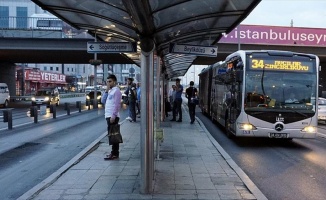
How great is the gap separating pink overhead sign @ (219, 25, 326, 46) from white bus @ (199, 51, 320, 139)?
20412mm

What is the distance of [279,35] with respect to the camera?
32.6 metres

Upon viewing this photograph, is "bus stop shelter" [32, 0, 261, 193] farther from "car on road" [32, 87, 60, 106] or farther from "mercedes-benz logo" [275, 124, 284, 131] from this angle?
"car on road" [32, 87, 60, 106]

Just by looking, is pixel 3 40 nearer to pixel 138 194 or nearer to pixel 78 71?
pixel 138 194

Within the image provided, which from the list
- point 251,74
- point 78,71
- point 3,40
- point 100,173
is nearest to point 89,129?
point 251,74

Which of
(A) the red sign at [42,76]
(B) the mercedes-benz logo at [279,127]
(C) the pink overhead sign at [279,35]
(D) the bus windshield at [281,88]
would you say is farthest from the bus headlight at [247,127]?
(A) the red sign at [42,76]

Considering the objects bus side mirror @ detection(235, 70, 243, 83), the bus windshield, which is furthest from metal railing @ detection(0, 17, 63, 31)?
the bus windshield

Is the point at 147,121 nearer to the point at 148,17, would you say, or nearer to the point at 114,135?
the point at 148,17

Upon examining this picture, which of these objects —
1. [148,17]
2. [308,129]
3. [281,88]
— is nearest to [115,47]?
[148,17]

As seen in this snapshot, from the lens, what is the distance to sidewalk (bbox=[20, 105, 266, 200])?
6.13 meters

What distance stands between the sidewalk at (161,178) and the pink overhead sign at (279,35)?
23.7 meters

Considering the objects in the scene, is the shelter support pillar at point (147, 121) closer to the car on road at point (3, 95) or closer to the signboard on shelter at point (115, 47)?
the signboard on shelter at point (115, 47)

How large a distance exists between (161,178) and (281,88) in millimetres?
6199

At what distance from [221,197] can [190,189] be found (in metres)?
0.61

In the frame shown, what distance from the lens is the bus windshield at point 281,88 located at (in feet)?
38.9
